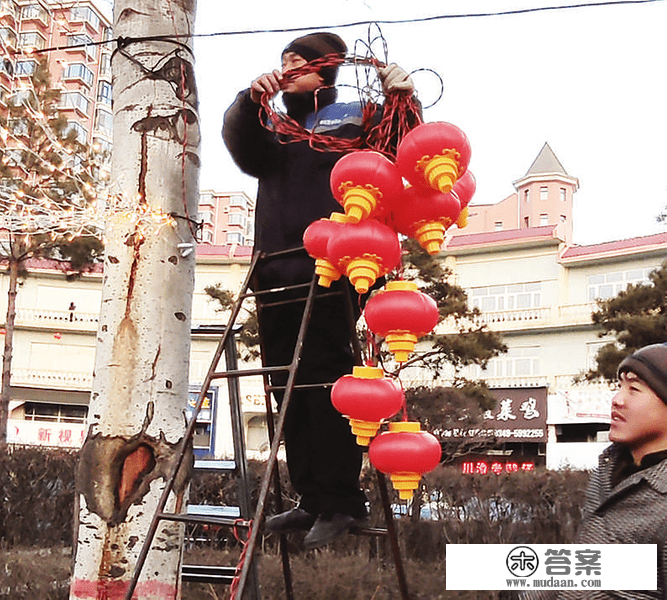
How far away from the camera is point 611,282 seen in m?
21.7

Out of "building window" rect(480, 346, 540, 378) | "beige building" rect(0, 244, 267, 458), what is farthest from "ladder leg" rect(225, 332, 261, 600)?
"beige building" rect(0, 244, 267, 458)

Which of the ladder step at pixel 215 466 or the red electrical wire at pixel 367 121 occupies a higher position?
the red electrical wire at pixel 367 121

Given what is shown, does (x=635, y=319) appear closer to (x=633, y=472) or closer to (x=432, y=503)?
(x=432, y=503)

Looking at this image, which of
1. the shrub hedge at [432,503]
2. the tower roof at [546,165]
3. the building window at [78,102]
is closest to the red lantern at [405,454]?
the shrub hedge at [432,503]

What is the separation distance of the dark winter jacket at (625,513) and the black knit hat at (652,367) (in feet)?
0.56

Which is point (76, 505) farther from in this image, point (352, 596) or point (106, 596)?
point (352, 596)

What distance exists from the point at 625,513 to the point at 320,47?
6.26ft

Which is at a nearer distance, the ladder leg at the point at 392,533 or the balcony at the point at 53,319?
the ladder leg at the point at 392,533

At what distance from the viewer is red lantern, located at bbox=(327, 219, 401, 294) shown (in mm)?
2176

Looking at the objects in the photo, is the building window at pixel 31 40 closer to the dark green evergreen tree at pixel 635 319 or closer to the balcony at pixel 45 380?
the dark green evergreen tree at pixel 635 319

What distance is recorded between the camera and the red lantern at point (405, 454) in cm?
222

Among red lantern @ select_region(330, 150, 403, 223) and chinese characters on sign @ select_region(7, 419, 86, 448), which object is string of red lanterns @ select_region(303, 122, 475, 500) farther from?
chinese characters on sign @ select_region(7, 419, 86, 448)

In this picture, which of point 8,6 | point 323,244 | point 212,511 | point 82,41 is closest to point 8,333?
Result: point 82,41

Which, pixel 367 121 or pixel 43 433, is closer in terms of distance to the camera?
pixel 367 121
